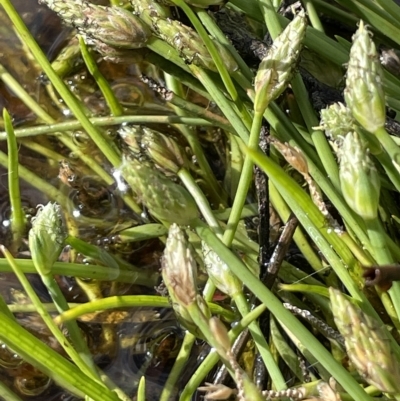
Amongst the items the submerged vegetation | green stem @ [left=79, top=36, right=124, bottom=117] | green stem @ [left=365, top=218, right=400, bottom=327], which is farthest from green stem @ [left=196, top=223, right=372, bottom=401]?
green stem @ [left=79, top=36, right=124, bottom=117]

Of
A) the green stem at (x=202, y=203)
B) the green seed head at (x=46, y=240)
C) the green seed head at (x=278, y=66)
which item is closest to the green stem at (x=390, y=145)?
the green seed head at (x=278, y=66)

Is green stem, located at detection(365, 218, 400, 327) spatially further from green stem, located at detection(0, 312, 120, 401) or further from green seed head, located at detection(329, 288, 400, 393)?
green stem, located at detection(0, 312, 120, 401)

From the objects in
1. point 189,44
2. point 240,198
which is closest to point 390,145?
point 240,198

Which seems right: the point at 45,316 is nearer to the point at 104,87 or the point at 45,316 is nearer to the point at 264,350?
the point at 264,350

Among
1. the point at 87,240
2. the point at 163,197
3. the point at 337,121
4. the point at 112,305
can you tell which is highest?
the point at 337,121

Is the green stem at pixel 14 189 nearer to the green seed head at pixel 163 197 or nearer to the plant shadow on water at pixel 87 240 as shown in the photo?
the plant shadow on water at pixel 87 240
